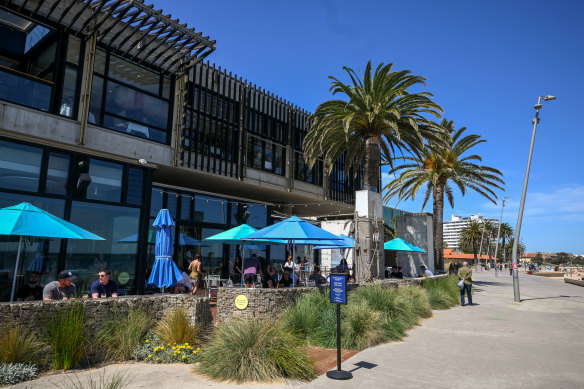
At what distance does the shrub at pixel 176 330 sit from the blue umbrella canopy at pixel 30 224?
2.87m

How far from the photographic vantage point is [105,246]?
13742 mm

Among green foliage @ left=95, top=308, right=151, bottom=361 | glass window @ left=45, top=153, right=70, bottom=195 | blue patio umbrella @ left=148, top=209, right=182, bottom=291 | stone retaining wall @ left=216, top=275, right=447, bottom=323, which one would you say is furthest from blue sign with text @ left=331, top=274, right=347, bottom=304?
glass window @ left=45, top=153, right=70, bottom=195

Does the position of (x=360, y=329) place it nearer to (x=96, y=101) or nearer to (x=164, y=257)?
(x=164, y=257)

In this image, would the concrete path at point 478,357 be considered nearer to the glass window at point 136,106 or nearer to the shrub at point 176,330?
the shrub at point 176,330

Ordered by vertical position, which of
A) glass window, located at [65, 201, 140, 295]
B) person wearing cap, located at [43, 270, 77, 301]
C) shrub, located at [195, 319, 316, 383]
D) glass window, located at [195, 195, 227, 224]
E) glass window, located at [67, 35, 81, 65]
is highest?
glass window, located at [67, 35, 81, 65]

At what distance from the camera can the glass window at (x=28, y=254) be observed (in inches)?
444

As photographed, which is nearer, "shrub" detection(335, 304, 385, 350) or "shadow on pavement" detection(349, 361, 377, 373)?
"shadow on pavement" detection(349, 361, 377, 373)

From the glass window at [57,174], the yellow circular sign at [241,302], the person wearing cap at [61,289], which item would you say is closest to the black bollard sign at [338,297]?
the yellow circular sign at [241,302]

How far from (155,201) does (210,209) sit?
324cm

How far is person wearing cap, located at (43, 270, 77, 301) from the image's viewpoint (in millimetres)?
7333

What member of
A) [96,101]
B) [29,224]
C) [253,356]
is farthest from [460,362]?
[96,101]

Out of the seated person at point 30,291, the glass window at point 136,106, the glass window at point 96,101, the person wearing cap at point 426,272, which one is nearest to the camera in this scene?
the seated person at point 30,291

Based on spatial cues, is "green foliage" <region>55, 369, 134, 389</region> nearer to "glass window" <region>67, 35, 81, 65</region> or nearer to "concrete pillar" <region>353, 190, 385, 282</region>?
"concrete pillar" <region>353, 190, 385, 282</region>

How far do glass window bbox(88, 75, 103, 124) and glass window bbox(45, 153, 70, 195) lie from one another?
1742 mm
